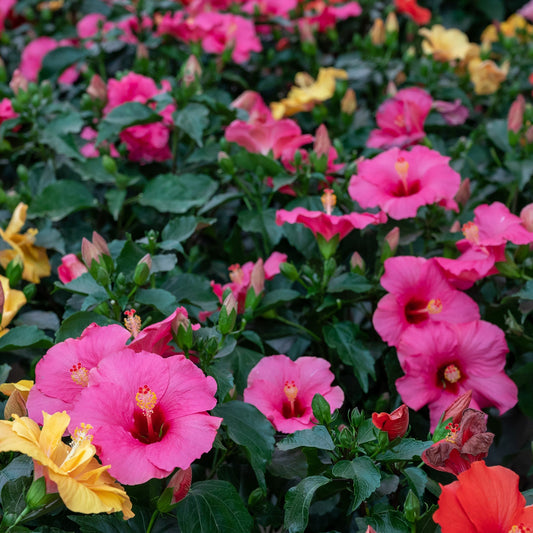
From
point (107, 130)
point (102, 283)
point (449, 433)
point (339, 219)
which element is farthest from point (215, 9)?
point (449, 433)

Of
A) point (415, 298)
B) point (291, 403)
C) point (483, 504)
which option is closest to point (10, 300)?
point (291, 403)

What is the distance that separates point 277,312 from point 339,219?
24cm

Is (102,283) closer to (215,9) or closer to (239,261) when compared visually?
(239,261)

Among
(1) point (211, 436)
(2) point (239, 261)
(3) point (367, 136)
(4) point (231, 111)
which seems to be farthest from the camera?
(3) point (367, 136)

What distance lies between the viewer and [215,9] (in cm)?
235

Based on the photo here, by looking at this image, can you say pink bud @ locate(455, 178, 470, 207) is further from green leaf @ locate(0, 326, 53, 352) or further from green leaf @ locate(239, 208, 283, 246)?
green leaf @ locate(0, 326, 53, 352)

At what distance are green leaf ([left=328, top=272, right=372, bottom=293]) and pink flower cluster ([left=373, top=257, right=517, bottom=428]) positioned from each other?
4 cm

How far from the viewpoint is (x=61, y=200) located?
1.50 metres

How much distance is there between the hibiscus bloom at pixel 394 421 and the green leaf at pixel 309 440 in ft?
0.24

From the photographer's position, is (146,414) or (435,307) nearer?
(146,414)

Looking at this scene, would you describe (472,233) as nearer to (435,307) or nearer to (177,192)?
(435,307)

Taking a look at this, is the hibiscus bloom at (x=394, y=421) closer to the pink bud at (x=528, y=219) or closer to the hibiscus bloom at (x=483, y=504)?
the hibiscus bloom at (x=483, y=504)

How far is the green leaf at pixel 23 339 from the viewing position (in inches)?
42.5

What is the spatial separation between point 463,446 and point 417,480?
95mm
